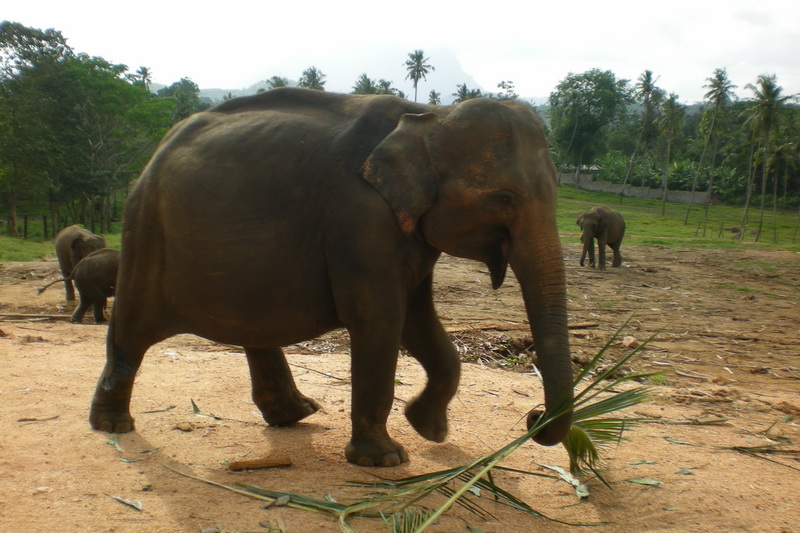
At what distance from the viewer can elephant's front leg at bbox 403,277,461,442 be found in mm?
4859

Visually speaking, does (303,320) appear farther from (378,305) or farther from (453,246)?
(453,246)

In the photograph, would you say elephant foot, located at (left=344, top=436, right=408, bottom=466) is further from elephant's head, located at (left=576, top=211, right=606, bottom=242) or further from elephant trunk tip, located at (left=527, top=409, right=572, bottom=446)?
elephant's head, located at (left=576, top=211, right=606, bottom=242)

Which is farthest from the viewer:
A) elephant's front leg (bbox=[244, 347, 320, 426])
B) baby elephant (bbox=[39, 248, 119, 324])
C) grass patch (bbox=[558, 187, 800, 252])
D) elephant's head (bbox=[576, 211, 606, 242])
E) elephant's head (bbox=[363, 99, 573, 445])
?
grass patch (bbox=[558, 187, 800, 252])

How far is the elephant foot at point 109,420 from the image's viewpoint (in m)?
4.92

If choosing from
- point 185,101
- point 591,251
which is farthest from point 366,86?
point 591,251

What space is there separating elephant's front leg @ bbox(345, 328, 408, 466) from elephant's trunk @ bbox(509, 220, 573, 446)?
34.4 inches

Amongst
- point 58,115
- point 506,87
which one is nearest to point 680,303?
point 58,115

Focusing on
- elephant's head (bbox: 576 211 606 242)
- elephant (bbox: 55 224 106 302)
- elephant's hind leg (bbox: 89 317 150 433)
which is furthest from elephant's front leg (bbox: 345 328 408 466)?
elephant's head (bbox: 576 211 606 242)

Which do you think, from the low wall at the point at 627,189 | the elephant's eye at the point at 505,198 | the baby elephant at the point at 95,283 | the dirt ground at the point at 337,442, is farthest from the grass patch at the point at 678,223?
the elephant's eye at the point at 505,198

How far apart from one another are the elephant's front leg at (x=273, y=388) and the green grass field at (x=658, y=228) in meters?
19.4

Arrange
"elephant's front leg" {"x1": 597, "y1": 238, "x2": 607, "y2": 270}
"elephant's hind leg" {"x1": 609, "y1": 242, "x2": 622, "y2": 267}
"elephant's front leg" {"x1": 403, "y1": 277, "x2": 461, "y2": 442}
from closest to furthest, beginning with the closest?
"elephant's front leg" {"x1": 403, "y1": 277, "x2": 461, "y2": 442} → "elephant's front leg" {"x1": 597, "y1": 238, "x2": 607, "y2": 270} → "elephant's hind leg" {"x1": 609, "y1": 242, "x2": 622, "y2": 267}

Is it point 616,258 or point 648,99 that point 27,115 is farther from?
point 648,99

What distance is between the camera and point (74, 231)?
49.9 feet

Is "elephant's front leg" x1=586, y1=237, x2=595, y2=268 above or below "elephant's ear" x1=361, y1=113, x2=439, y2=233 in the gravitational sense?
below
